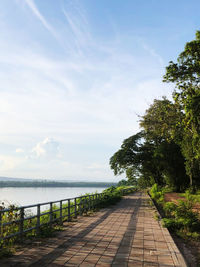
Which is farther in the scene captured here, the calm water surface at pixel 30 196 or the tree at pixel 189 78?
the calm water surface at pixel 30 196

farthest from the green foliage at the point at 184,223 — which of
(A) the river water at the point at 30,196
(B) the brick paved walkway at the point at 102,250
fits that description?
(A) the river water at the point at 30,196

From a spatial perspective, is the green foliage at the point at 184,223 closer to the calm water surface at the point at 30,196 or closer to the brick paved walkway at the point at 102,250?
the brick paved walkway at the point at 102,250

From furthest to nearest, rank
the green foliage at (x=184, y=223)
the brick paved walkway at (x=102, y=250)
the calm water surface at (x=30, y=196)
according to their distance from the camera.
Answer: the calm water surface at (x=30, y=196), the green foliage at (x=184, y=223), the brick paved walkway at (x=102, y=250)

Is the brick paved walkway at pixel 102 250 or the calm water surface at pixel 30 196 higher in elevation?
the brick paved walkway at pixel 102 250

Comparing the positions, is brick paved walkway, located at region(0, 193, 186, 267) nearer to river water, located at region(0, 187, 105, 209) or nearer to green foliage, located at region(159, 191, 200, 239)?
green foliage, located at region(159, 191, 200, 239)

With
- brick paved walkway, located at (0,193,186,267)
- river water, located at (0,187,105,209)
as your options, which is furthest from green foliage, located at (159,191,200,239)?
river water, located at (0,187,105,209)

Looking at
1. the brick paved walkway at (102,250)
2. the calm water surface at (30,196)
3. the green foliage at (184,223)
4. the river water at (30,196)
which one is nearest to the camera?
the brick paved walkway at (102,250)

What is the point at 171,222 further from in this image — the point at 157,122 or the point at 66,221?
the point at 157,122

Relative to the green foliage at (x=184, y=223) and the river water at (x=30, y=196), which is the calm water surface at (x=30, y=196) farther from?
the green foliage at (x=184, y=223)

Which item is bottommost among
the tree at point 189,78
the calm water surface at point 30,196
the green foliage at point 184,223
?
the calm water surface at point 30,196

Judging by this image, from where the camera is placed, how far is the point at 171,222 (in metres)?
9.85

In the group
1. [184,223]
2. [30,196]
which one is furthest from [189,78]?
[30,196]

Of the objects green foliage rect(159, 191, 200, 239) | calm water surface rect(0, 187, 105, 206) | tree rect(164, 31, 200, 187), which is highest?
tree rect(164, 31, 200, 187)

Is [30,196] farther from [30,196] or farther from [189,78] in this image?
[189,78]
